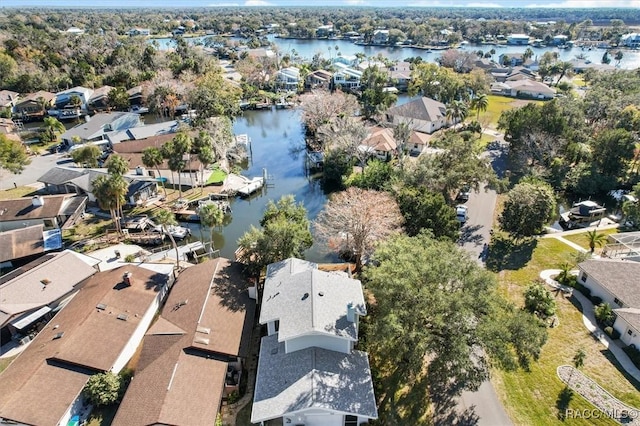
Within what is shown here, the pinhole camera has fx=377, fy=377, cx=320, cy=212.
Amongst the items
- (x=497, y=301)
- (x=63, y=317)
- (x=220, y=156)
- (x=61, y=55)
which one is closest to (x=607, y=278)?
(x=497, y=301)

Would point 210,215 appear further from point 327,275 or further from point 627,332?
point 627,332

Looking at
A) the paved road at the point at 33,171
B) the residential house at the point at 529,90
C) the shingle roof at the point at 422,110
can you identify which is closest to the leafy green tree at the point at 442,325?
the shingle roof at the point at 422,110

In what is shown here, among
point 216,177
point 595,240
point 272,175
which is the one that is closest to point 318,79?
point 272,175

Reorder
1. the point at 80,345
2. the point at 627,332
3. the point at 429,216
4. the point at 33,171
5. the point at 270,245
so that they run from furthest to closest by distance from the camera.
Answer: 1. the point at 33,171
2. the point at 429,216
3. the point at 270,245
4. the point at 627,332
5. the point at 80,345

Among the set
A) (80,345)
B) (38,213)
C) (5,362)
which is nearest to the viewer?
(80,345)

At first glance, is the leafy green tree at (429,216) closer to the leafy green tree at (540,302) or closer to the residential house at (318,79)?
the leafy green tree at (540,302)

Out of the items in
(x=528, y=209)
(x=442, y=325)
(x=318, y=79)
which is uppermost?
(x=318, y=79)

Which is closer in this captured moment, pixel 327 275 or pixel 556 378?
pixel 556 378
